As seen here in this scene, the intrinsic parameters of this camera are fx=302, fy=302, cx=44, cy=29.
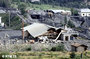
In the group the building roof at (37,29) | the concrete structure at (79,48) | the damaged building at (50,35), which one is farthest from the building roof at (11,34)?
the concrete structure at (79,48)

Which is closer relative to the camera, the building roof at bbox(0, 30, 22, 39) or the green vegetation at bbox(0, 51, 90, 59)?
the green vegetation at bbox(0, 51, 90, 59)

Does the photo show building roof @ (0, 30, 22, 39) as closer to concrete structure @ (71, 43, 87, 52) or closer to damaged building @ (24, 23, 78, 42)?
damaged building @ (24, 23, 78, 42)

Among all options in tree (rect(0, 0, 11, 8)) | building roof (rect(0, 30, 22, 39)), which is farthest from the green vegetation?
tree (rect(0, 0, 11, 8))

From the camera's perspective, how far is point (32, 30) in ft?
39.0

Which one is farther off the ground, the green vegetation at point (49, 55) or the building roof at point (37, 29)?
the green vegetation at point (49, 55)

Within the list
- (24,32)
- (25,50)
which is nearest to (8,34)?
(24,32)

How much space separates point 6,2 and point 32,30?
13.7 meters

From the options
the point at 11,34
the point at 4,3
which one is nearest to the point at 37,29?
the point at 11,34

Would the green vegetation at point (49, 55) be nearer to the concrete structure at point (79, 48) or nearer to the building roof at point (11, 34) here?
the concrete structure at point (79, 48)

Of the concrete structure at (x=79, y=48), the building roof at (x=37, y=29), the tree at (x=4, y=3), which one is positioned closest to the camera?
the concrete structure at (x=79, y=48)

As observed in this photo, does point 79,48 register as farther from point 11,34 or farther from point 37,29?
point 11,34

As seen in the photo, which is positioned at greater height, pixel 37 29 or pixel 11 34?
pixel 37 29

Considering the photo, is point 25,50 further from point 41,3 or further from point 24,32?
point 41,3

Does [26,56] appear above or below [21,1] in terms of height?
above
